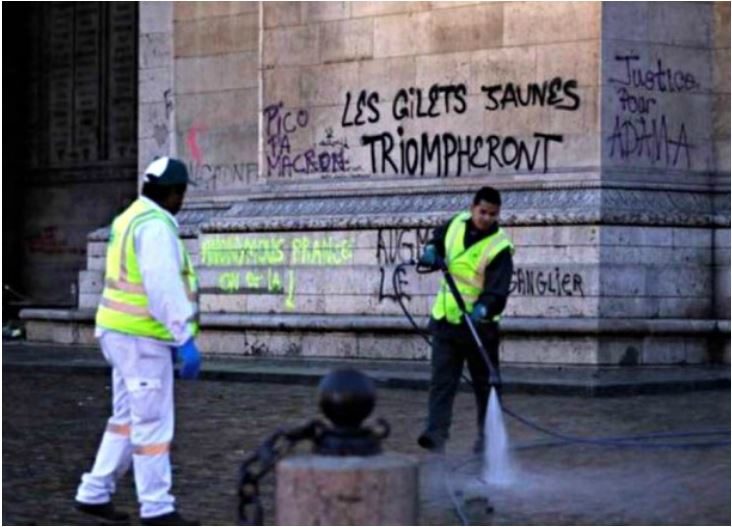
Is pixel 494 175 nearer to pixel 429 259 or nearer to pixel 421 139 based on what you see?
pixel 421 139

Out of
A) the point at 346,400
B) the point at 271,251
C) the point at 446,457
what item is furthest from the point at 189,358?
the point at 271,251

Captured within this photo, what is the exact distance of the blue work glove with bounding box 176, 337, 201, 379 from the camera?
9.18m

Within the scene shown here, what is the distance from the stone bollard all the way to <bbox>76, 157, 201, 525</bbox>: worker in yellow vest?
2.44 m

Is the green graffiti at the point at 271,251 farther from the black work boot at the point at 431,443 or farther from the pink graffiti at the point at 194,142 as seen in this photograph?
the black work boot at the point at 431,443

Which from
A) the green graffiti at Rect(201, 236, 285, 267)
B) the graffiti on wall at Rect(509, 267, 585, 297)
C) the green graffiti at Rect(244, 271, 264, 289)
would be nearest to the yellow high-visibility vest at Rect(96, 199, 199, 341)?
the graffiti on wall at Rect(509, 267, 585, 297)

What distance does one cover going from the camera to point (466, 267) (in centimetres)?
1195

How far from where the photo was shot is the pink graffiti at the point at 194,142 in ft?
74.9

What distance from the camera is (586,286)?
18.0 m

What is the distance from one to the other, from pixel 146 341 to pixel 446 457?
10.6 ft

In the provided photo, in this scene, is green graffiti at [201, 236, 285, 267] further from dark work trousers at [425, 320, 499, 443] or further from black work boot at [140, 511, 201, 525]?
black work boot at [140, 511, 201, 525]

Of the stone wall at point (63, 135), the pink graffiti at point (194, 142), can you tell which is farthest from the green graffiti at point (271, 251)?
the stone wall at point (63, 135)

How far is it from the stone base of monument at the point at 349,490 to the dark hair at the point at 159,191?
3.04m

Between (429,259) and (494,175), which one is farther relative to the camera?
(494,175)

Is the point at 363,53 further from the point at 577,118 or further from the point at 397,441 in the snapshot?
the point at 397,441
